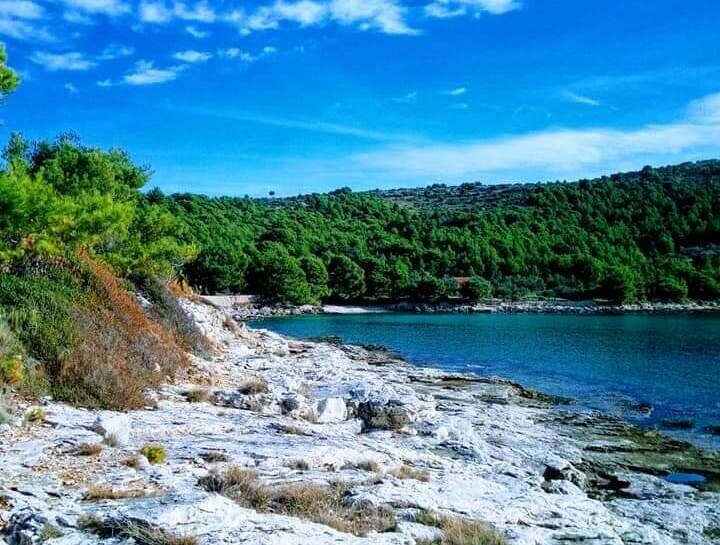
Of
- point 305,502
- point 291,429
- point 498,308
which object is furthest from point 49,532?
point 498,308

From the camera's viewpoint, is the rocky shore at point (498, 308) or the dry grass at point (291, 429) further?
the rocky shore at point (498, 308)

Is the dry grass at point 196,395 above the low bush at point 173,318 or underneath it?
underneath

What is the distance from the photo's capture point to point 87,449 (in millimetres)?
10133

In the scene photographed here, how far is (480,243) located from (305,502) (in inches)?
5683

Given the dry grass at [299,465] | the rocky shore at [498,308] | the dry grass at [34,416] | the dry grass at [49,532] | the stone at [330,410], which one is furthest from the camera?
the rocky shore at [498,308]

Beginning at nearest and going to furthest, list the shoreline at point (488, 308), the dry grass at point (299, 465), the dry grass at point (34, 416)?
the dry grass at point (299, 465) → the dry grass at point (34, 416) → the shoreline at point (488, 308)

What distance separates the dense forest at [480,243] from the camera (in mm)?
120688

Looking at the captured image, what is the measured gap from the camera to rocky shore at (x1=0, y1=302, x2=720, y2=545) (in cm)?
779

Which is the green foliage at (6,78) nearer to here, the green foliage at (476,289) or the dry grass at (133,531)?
the dry grass at (133,531)

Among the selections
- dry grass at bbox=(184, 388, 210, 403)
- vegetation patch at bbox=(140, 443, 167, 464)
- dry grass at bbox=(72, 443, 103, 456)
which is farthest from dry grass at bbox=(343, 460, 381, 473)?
dry grass at bbox=(184, 388, 210, 403)

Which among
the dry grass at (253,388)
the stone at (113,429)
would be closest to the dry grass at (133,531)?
the stone at (113,429)

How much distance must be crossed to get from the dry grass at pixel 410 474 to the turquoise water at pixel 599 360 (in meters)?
11.6

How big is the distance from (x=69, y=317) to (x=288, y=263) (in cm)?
9973

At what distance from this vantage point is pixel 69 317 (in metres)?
16.1
